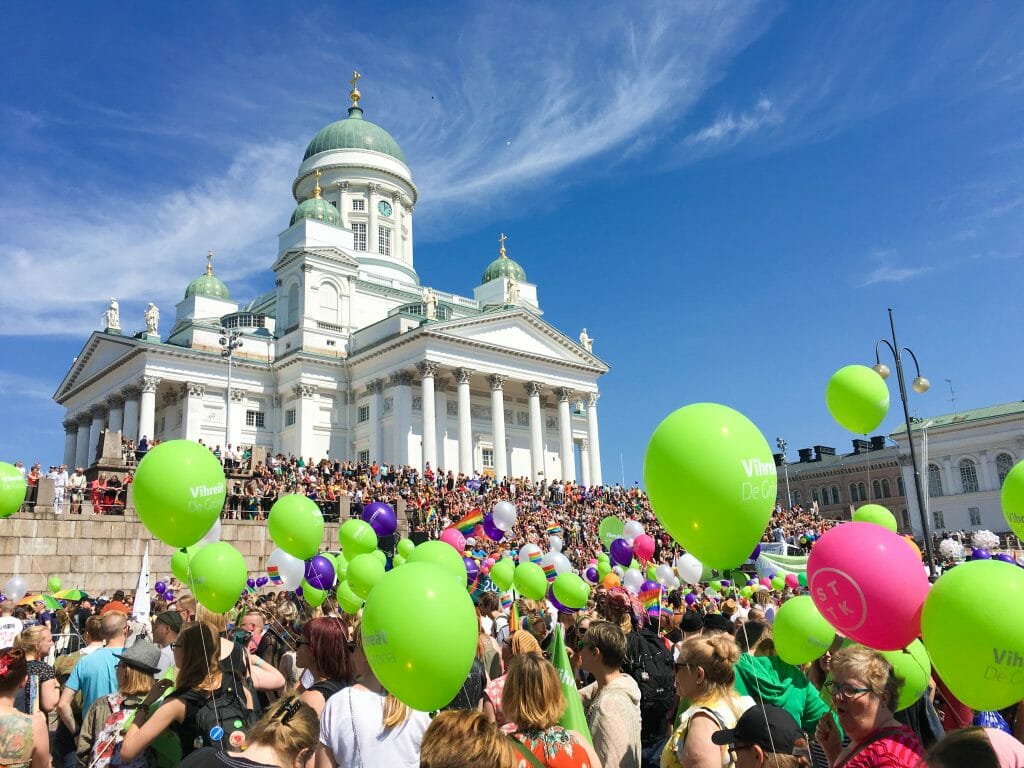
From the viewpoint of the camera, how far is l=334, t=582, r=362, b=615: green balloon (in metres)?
8.59

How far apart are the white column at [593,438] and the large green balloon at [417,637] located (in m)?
48.6

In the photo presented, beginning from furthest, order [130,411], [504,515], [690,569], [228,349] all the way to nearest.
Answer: [130,411], [228,349], [504,515], [690,569]

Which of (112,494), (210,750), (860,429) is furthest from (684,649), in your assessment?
(112,494)

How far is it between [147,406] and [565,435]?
80.0ft

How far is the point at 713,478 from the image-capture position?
14.2ft

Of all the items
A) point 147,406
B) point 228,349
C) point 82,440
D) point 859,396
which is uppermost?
point 228,349

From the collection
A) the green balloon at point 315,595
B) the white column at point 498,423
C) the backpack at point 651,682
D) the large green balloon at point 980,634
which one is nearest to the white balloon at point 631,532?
the green balloon at point 315,595

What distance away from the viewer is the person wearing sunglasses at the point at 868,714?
3.35 metres

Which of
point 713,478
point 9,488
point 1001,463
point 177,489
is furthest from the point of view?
point 1001,463

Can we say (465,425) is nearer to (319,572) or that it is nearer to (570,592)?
(319,572)

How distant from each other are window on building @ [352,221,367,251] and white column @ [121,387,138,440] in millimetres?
19094

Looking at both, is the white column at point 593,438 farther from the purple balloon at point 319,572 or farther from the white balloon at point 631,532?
the purple balloon at point 319,572

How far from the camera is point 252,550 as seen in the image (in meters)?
22.7

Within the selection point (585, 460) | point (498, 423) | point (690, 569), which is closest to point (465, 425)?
point (498, 423)
